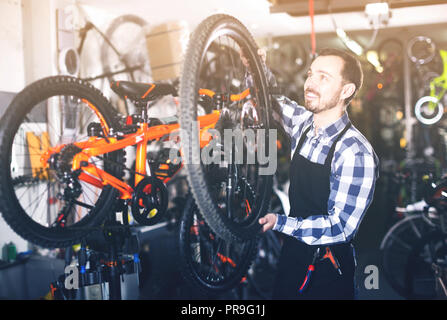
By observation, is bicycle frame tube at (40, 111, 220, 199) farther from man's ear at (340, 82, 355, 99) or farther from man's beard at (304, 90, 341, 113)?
man's ear at (340, 82, 355, 99)

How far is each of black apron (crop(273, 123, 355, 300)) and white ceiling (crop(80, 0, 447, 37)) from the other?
1558 millimetres

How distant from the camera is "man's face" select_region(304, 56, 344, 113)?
139cm

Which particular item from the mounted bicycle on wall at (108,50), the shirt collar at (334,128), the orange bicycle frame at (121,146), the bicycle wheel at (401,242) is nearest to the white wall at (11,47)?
the mounted bicycle on wall at (108,50)

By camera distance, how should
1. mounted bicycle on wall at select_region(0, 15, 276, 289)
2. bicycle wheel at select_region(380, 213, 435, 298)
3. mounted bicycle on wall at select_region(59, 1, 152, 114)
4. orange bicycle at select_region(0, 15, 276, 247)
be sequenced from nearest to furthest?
mounted bicycle on wall at select_region(0, 15, 276, 289), orange bicycle at select_region(0, 15, 276, 247), bicycle wheel at select_region(380, 213, 435, 298), mounted bicycle on wall at select_region(59, 1, 152, 114)

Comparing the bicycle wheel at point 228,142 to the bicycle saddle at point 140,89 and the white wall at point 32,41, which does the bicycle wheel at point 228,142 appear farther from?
the white wall at point 32,41

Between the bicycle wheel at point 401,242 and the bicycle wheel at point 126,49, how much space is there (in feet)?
7.28

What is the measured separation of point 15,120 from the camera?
1354mm

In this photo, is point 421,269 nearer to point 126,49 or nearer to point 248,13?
point 248,13

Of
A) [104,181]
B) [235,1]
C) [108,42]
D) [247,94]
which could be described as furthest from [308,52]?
[104,181]

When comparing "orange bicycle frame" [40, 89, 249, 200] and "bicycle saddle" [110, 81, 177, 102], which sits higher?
"bicycle saddle" [110, 81, 177, 102]

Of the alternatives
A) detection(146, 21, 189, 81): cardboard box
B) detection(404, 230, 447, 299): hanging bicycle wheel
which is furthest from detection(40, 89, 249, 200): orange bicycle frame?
detection(404, 230, 447, 299): hanging bicycle wheel

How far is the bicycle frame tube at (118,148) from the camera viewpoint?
1.40 m
